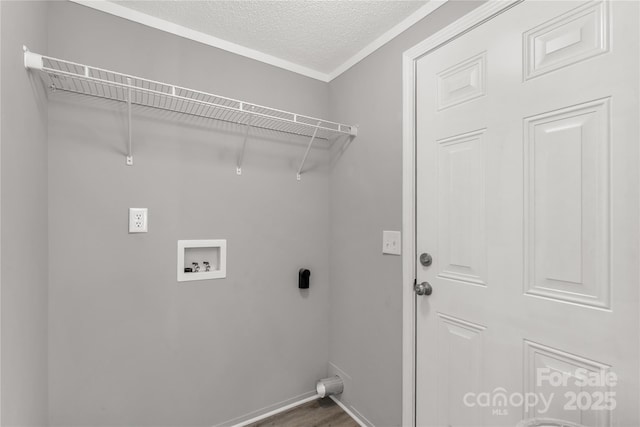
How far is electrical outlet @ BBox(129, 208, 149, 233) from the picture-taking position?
1436mm

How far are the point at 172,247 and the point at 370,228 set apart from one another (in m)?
1.12

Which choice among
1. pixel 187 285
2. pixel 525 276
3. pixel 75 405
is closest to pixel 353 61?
pixel 525 276

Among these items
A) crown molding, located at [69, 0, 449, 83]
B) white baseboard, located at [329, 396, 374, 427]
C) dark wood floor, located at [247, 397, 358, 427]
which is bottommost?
dark wood floor, located at [247, 397, 358, 427]

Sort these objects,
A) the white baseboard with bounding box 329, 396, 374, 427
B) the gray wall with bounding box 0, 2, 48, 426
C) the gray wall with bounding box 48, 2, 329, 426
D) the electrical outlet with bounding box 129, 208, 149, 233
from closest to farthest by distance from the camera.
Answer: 1. the gray wall with bounding box 0, 2, 48, 426
2. the gray wall with bounding box 48, 2, 329, 426
3. the electrical outlet with bounding box 129, 208, 149, 233
4. the white baseboard with bounding box 329, 396, 374, 427

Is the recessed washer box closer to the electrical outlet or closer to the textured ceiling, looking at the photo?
the electrical outlet

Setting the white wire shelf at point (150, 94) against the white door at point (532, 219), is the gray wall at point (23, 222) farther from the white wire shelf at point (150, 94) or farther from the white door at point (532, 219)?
the white door at point (532, 219)

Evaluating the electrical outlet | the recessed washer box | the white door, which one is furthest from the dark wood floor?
the electrical outlet

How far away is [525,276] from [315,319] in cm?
135

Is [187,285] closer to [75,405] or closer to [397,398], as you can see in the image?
[75,405]

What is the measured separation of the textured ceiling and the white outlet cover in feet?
3.72

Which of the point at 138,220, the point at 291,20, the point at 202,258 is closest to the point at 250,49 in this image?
the point at 291,20

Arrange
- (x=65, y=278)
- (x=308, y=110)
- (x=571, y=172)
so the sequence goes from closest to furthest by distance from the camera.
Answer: (x=571, y=172), (x=65, y=278), (x=308, y=110)

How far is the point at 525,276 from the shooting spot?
106cm

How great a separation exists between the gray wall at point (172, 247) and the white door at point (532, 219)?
2.82 feet
